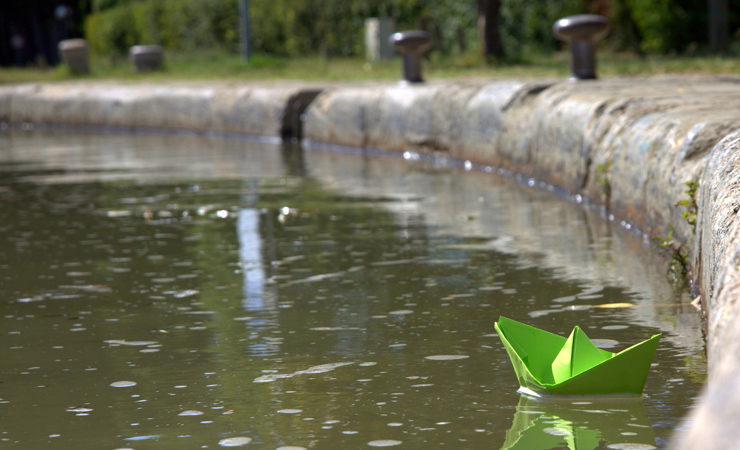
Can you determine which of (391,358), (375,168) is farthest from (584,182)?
(391,358)

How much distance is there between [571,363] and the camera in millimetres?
2723

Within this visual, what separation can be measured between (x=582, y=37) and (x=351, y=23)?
543 inches

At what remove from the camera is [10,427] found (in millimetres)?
2676

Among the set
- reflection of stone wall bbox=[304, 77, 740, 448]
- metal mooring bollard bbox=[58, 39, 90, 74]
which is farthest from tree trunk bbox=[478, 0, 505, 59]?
metal mooring bollard bbox=[58, 39, 90, 74]

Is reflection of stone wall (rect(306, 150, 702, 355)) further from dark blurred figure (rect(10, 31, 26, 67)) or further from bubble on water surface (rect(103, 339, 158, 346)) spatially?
dark blurred figure (rect(10, 31, 26, 67))

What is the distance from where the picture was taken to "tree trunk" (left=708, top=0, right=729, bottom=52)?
48.2 ft

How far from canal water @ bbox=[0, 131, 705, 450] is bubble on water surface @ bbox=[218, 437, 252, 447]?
11mm

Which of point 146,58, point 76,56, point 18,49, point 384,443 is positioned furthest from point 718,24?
point 18,49

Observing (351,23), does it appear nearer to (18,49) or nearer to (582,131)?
(18,49)

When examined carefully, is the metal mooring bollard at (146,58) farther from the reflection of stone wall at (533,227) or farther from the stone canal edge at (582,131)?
the reflection of stone wall at (533,227)

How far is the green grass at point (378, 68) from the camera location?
1171 centimetres

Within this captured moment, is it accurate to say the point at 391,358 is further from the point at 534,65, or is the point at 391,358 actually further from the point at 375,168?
the point at 534,65

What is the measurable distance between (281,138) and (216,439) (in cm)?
911

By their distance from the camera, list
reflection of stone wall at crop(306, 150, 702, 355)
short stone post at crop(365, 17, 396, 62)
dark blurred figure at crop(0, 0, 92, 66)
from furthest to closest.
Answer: dark blurred figure at crop(0, 0, 92, 66)
short stone post at crop(365, 17, 396, 62)
reflection of stone wall at crop(306, 150, 702, 355)
